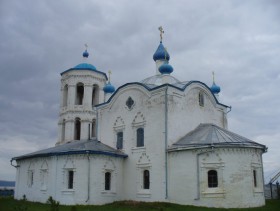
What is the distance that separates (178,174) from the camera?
51.7 ft

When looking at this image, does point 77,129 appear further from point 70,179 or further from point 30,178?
point 70,179

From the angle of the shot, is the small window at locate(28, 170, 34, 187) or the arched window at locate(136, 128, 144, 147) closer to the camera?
the arched window at locate(136, 128, 144, 147)

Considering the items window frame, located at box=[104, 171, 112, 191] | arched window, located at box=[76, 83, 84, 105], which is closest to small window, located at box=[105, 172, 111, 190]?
window frame, located at box=[104, 171, 112, 191]

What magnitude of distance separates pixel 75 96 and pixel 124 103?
20.7 feet

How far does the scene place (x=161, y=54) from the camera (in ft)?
67.3

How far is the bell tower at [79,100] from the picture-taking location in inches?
934

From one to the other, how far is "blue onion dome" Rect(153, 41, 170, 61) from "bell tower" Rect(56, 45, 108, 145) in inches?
223

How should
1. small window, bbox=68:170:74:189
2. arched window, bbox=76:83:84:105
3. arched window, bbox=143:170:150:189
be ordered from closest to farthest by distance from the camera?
small window, bbox=68:170:74:189 < arched window, bbox=143:170:150:189 < arched window, bbox=76:83:84:105

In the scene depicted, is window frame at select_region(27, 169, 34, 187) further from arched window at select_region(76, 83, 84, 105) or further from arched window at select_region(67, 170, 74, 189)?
arched window at select_region(76, 83, 84, 105)

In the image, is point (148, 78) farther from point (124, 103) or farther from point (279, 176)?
point (279, 176)

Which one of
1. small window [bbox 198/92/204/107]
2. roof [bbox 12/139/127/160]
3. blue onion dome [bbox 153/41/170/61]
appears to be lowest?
roof [bbox 12/139/127/160]

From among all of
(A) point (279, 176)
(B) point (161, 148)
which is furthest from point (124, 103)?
(A) point (279, 176)

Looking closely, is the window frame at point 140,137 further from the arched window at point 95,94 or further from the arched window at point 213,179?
the arched window at point 95,94

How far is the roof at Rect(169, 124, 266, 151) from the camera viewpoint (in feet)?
49.4
